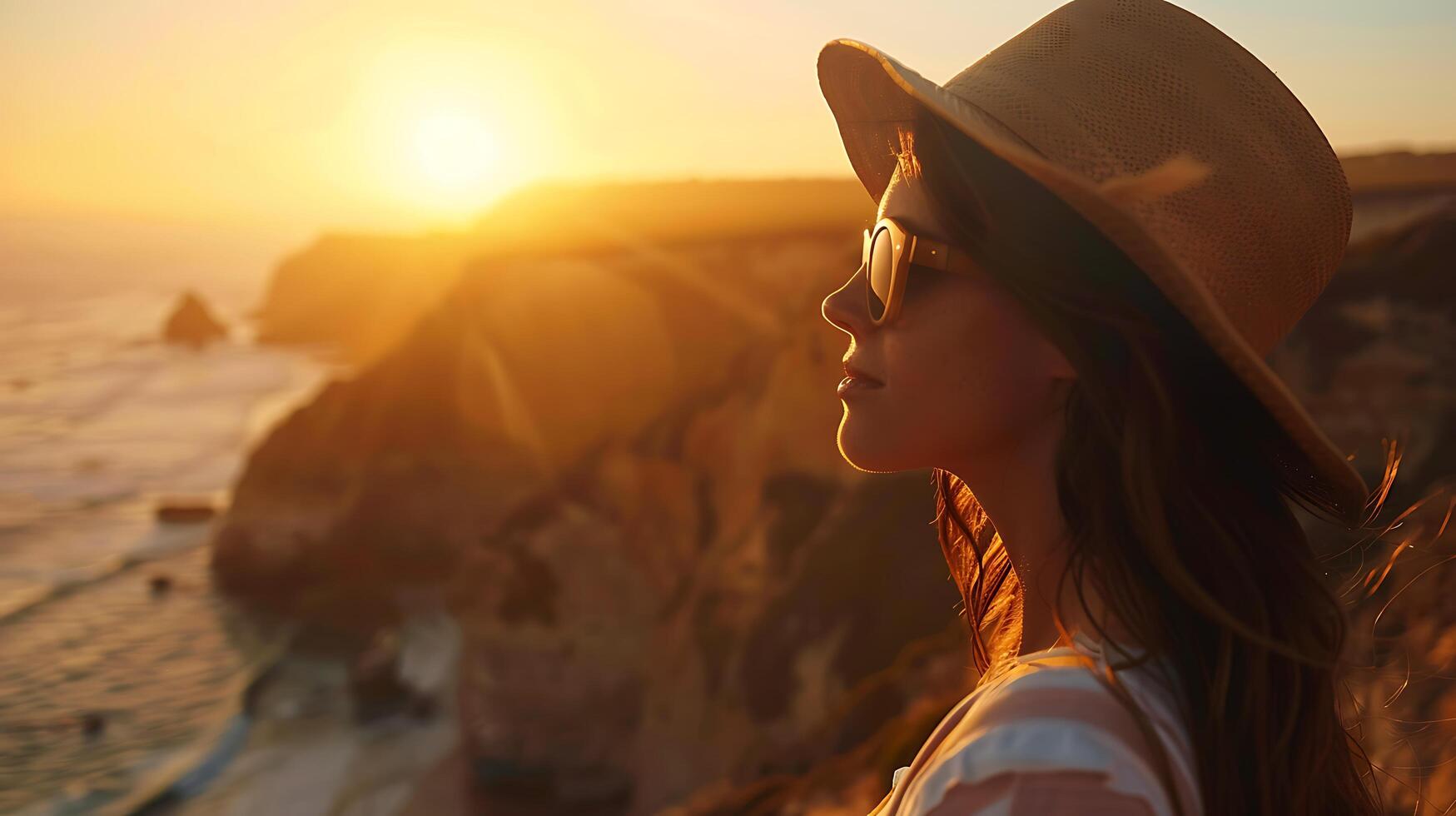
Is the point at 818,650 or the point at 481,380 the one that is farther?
the point at 481,380

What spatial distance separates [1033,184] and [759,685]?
14457 millimetres

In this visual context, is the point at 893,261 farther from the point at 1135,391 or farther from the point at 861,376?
the point at 1135,391

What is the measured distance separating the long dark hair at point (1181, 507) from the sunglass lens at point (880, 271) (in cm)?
16

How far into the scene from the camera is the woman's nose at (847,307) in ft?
6.06

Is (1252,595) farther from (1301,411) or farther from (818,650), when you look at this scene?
(818,650)

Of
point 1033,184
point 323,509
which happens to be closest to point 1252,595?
point 1033,184

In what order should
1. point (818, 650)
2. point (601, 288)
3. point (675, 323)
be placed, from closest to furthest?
point (818, 650)
point (675, 323)
point (601, 288)

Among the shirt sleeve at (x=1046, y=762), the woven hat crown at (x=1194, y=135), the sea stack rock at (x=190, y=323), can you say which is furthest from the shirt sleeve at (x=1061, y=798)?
the sea stack rock at (x=190, y=323)

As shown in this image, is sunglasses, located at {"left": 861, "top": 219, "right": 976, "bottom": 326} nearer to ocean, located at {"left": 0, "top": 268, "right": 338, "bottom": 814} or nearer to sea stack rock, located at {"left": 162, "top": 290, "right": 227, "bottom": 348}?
ocean, located at {"left": 0, "top": 268, "right": 338, "bottom": 814}

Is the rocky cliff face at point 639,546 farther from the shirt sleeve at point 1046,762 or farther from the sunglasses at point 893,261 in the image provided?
the shirt sleeve at point 1046,762

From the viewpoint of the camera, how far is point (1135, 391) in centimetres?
153

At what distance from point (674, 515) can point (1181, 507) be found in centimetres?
2042

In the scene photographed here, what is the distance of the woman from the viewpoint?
1388 millimetres

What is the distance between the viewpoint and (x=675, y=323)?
41031 millimetres
